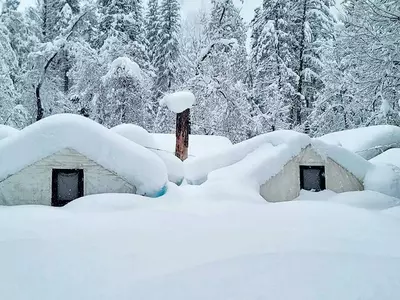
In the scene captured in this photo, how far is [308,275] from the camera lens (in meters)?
3.39

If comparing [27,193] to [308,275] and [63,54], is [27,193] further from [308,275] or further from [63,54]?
[63,54]

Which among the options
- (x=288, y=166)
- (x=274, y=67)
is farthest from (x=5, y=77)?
(x=274, y=67)

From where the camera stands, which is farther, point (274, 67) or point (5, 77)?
point (274, 67)

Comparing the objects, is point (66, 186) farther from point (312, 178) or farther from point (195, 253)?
point (312, 178)

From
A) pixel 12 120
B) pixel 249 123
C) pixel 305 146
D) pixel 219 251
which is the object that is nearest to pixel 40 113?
pixel 12 120

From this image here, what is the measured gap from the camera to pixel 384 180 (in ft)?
27.7

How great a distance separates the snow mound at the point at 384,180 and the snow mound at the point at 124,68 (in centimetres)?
1241

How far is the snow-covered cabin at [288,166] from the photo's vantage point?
8258mm

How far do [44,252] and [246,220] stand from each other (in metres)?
3.09

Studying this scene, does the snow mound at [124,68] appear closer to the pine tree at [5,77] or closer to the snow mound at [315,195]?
the pine tree at [5,77]

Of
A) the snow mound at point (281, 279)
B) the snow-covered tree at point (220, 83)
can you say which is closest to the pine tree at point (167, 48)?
the snow-covered tree at point (220, 83)

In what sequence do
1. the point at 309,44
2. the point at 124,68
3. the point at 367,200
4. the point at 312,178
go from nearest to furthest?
the point at 367,200
the point at 312,178
the point at 124,68
the point at 309,44

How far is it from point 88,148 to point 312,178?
581cm

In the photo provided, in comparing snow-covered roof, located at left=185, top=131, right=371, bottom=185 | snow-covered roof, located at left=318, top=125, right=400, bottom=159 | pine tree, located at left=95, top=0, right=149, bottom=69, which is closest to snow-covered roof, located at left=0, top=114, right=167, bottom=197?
snow-covered roof, located at left=185, top=131, right=371, bottom=185
